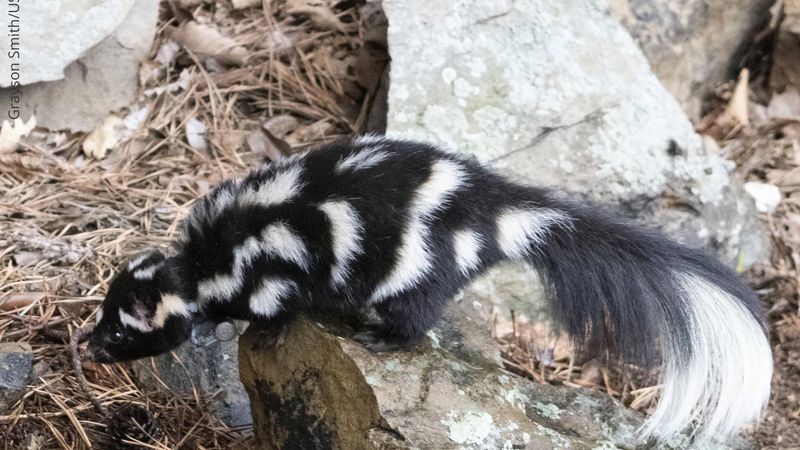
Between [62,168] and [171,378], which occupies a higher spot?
[62,168]

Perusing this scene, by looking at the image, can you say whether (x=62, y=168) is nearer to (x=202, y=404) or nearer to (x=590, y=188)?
(x=202, y=404)

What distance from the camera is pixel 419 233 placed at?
11.2 ft

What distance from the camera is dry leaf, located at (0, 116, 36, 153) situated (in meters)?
5.09

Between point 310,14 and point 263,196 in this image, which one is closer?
point 263,196

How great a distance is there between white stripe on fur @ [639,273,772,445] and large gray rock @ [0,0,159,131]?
11.2 ft

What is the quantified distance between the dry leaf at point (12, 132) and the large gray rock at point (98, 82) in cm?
6

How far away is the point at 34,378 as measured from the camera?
155 inches

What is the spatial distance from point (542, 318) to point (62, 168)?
109 inches

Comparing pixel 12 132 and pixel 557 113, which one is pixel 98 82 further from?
pixel 557 113

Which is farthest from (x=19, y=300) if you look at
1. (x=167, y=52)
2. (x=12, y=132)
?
(x=167, y=52)

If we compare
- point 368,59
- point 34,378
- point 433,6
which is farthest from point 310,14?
point 34,378

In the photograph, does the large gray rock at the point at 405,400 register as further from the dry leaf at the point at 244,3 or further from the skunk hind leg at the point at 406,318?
the dry leaf at the point at 244,3

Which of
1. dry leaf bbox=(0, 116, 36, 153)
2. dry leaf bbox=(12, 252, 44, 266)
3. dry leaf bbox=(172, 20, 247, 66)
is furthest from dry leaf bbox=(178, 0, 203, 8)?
dry leaf bbox=(12, 252, 44, 266)

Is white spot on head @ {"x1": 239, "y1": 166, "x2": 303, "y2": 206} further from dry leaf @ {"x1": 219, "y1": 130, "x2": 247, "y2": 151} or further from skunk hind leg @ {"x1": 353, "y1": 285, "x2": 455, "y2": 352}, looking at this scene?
dry leaf @ {"x1": 219, "y1": 130, "x2": 247, "y2": 151}
